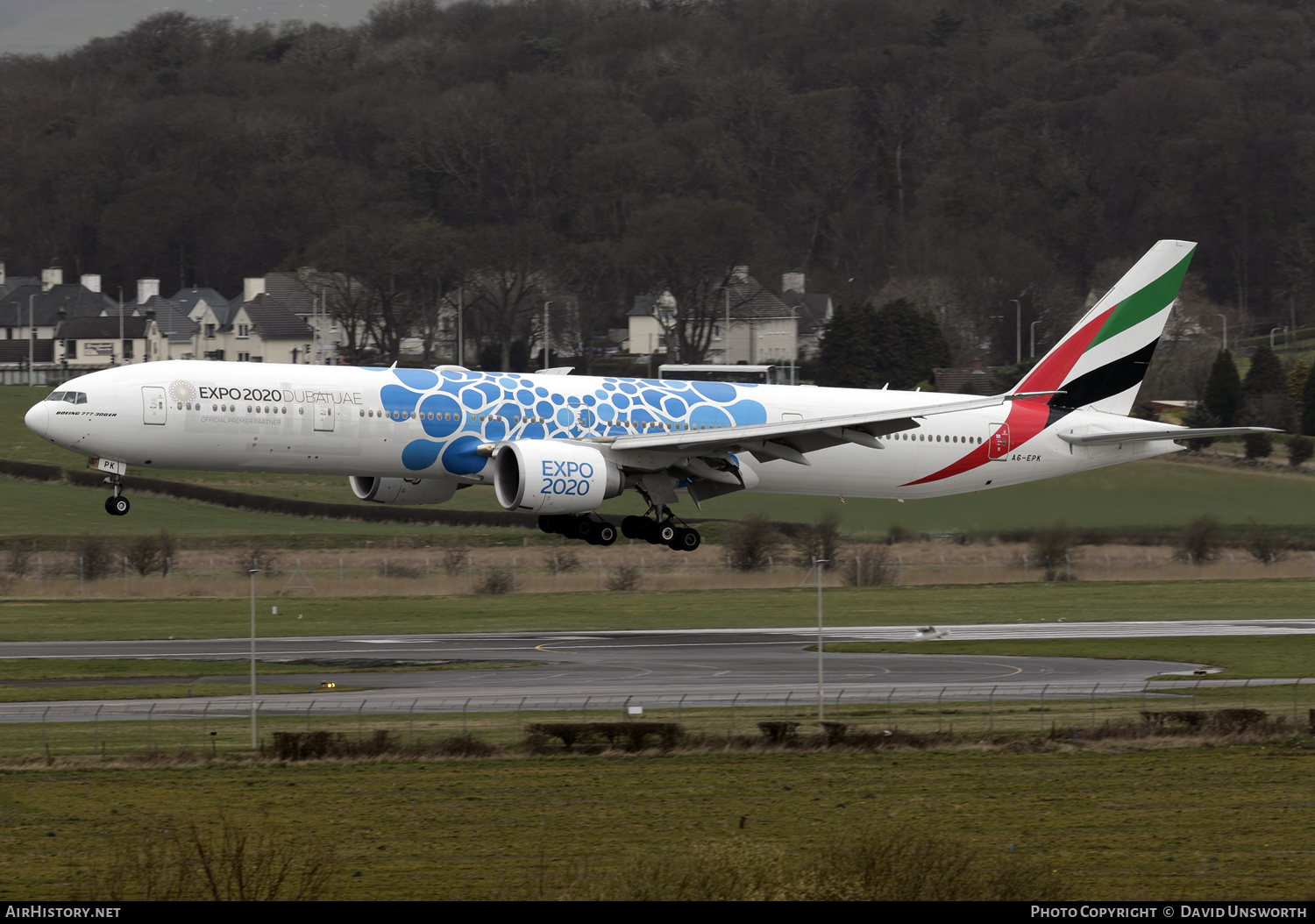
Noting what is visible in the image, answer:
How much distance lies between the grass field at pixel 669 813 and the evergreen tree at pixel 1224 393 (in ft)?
281

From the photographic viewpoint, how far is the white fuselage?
154 feet

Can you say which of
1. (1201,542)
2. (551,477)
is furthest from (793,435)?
(1201,542)

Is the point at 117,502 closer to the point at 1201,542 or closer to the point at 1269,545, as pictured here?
the point at 1201,542

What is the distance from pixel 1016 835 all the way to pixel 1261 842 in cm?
370

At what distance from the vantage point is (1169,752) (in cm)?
3481

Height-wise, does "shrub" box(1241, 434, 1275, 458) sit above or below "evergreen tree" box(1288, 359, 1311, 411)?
below

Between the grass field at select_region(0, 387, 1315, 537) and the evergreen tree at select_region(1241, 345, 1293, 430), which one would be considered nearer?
the grass field at select_region(0, 387, 1315, 537)

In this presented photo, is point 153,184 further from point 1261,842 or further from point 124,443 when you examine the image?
point 1261,842

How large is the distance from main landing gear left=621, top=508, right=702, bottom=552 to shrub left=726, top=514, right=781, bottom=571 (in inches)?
976

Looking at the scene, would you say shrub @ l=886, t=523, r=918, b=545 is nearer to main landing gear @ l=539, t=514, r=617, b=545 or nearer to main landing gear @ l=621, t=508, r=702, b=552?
main landing gear @ l=621, t=508, r=702, b=552

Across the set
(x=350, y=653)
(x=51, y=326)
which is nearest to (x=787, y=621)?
(x=350, y=653)

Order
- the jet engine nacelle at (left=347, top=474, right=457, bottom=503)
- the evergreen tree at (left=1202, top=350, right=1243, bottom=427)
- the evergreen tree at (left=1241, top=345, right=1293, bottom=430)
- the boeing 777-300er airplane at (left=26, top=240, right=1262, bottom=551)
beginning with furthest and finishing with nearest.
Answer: the evergreen tree at (left=1202, top=350, right=1243, bottom=427) < the evergreen tree at (left=1241, top=345, right=1293, bottom=430) < the jet engine nacelle at (left=347, top=474, right=457, bottom=503) < the boeing 777-300er airplane at (left=26, top=240, right=1262, bottom=551)

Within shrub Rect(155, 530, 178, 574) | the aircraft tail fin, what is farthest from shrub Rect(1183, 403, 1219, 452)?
shrub Rect(155, 530, 178, 574)

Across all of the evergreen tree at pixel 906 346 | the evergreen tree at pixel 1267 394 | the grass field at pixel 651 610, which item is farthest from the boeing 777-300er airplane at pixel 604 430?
the evergreen tree at pixel 906 346
